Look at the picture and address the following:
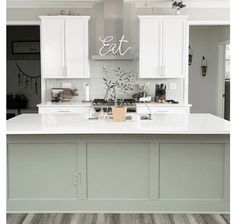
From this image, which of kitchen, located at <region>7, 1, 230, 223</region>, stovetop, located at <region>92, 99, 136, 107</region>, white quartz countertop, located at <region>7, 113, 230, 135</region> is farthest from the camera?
stovetop, located at <region>92, 99, 136, 107</region>

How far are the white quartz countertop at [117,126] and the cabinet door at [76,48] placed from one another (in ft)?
7.79

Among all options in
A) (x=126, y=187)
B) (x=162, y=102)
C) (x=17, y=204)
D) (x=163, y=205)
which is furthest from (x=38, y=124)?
(x=162, y=102)

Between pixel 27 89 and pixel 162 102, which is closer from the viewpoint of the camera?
pixel 162 102

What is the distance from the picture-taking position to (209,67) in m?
8.89

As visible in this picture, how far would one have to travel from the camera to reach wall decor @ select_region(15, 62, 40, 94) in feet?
30.0

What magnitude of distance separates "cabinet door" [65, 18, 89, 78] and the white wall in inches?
129

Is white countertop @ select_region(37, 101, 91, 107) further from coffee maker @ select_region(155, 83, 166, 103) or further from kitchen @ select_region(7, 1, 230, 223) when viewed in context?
kitchen @ select_region(7, 1, 230, 223)

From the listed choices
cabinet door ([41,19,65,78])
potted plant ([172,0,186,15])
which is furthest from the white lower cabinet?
potted plant ([172,0,186,15])

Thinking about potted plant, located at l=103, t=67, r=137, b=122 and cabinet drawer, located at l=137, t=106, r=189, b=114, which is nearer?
cabinet drawer, located at l=137, t=106, r=189, b=114

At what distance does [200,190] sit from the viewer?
3.76 meters

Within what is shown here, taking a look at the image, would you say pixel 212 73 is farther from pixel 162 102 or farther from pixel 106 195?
pixel 106 195

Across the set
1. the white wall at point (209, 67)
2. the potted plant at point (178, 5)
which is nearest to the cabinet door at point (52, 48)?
the potted plant at point (178, 5)

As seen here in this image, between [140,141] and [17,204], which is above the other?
[140,141]

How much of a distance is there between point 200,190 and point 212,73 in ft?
18.2
